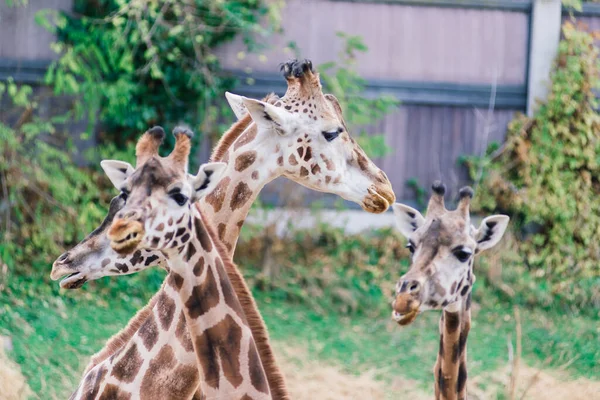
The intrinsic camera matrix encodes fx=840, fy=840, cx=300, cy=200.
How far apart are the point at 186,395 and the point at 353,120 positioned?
5.13 metres

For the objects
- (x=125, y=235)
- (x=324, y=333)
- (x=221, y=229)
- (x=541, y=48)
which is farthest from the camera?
(x=541, y=48)

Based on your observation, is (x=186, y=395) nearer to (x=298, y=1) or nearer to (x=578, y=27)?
(x=298, y=1)

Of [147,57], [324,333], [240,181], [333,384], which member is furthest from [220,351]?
[147,57]

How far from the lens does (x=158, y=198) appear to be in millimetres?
2545

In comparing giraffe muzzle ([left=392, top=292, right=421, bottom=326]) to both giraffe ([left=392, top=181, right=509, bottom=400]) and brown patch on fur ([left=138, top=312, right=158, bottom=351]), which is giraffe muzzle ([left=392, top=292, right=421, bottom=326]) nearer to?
giraffe ([left=392, top=181, right=509, bottom=400])

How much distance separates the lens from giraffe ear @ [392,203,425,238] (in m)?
3.99

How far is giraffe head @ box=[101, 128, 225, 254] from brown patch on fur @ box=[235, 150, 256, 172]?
2.45 feet

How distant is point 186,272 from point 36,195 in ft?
17.8

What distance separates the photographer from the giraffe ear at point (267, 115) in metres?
3.33

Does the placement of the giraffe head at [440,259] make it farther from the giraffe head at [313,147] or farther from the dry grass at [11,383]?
the dry grass at [11,383]

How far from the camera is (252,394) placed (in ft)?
8.67

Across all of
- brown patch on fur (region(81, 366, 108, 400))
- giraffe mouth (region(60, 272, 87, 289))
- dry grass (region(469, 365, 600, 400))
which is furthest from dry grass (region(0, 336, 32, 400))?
dry grass (region(469, 365, 600, 400))

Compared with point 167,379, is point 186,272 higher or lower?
higher

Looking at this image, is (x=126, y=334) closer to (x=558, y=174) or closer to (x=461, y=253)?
(x=461, y=253)
